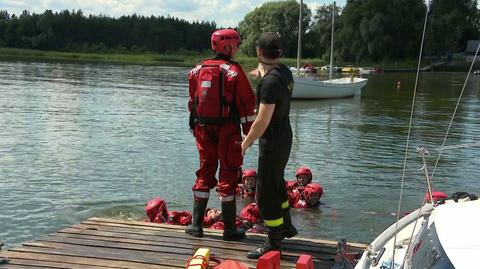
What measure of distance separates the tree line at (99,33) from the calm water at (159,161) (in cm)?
10973

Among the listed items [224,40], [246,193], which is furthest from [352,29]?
[224,40]

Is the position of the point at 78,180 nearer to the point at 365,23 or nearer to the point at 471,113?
the point at 471,113

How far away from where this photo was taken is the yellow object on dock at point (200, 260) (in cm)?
522

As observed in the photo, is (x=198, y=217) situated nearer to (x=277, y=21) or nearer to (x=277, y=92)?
(x=277, y=92)

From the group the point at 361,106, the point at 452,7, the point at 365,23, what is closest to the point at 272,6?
the point at 365,23

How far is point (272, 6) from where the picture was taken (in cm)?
10444

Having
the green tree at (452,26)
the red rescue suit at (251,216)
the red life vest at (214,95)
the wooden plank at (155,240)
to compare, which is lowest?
the red rescue suit at (251,216)

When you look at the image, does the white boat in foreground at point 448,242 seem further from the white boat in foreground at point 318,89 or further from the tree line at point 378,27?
the tree line at point 378,27

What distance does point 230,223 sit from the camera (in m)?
6.50


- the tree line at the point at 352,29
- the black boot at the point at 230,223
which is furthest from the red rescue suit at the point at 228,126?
the tree line at the point at 352,29

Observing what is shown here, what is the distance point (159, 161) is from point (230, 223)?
30.9 feet

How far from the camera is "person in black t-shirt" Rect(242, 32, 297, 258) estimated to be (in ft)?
18.0

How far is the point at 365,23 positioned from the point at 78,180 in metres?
84.2

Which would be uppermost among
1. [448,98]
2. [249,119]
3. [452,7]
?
[452,7]
